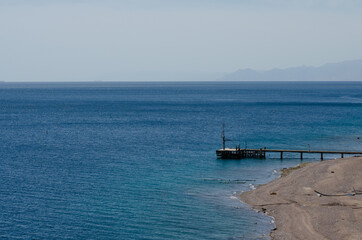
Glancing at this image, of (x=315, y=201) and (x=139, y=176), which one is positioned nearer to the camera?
(x=315, y=201)

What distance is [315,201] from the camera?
168ft

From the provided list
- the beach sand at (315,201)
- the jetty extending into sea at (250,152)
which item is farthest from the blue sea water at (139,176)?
the beach sand at (315,201)

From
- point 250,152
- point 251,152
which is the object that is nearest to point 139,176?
point 250,152

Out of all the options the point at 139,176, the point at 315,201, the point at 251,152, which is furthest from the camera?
the point at 251,152

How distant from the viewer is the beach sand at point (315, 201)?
140ft

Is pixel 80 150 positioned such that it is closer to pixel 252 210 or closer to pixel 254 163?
pixel 254 163

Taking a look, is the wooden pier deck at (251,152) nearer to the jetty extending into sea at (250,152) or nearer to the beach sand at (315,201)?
the jetty extending into sea at (250,152)

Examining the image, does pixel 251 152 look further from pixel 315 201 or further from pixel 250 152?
pixel 315 201

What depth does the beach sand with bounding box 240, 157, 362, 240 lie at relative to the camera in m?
42.6

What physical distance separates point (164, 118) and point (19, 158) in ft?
241

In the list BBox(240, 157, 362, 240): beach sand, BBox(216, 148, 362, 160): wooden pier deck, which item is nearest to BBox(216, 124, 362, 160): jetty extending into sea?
BBox(216, 148, 362, 160): wooden pier deck

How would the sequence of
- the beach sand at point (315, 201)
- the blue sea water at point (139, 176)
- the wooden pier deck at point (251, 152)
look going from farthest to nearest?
the wooden pier deck at point (251, 152) < the blue sea water at point (139, 176) < the beach sand at point (315, 201)

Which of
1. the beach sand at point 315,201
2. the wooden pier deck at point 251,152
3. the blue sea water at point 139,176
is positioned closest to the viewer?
the beach sand at point 315,201

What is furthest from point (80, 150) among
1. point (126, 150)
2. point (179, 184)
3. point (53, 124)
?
point (53, 124)
